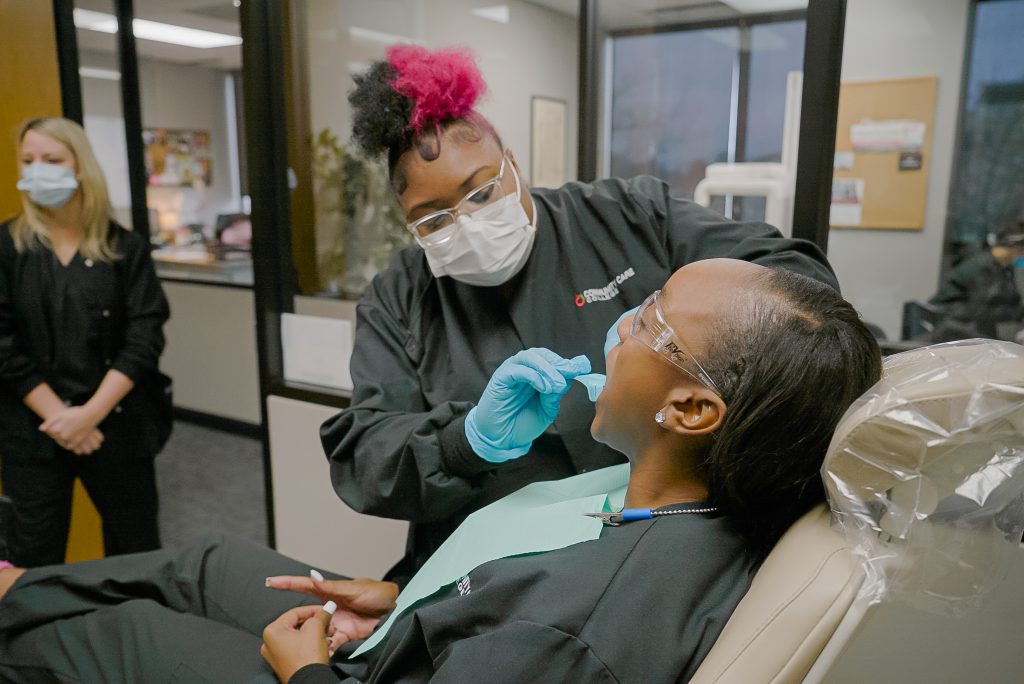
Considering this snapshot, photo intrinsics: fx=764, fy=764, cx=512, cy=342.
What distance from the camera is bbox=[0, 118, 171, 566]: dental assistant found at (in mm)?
2182

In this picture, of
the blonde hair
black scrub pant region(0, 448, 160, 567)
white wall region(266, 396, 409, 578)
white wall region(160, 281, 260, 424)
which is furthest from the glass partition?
white wall region(266, 396, 409, 578)

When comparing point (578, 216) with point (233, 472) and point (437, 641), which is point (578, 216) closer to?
point (437, 641)

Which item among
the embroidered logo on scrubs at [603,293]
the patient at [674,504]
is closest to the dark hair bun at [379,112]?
the embroidered logo on scrubs at [603,293]

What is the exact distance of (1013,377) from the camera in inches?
30.8

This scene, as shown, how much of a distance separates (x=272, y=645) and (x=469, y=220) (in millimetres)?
734

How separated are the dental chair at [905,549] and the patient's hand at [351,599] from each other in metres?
0.71

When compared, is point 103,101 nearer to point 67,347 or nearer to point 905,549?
point 67,347

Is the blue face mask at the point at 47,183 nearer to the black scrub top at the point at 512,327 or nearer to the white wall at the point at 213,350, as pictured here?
the black scrub top at the point at 512,327

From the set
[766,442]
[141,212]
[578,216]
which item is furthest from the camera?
[141,212]

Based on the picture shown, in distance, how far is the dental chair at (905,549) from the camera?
0.77m

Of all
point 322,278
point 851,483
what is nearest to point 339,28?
point 322,278

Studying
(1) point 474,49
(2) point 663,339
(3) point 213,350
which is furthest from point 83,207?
(3) point 213,350

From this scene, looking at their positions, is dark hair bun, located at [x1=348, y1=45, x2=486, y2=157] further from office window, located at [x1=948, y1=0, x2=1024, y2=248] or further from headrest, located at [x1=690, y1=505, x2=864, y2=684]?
office window, located at [x1=948, y1=0, x2=1024, y2=248]

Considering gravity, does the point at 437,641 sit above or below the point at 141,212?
below
